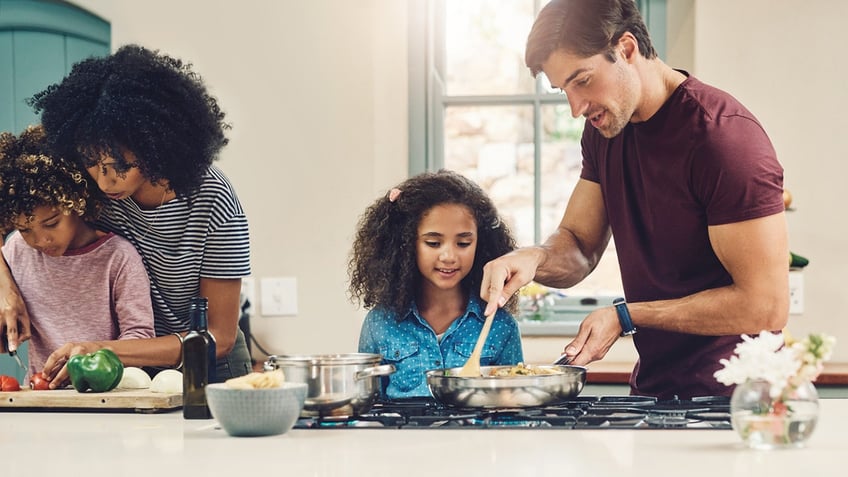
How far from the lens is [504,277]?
198cm

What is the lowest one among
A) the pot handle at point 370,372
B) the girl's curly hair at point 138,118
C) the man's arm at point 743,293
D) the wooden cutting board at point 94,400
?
the wooden cutting board at point 94,400

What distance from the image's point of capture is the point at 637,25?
6.67ft

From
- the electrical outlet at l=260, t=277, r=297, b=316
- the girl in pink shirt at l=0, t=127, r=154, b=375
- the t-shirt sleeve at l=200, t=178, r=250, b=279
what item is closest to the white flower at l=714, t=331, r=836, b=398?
the t-shirt sleeve at l=200, t=178, r=250, b=279

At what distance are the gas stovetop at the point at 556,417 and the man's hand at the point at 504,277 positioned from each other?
29cm

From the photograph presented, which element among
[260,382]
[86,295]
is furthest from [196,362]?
[86,295]

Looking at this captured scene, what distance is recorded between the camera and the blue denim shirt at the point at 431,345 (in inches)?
94.3

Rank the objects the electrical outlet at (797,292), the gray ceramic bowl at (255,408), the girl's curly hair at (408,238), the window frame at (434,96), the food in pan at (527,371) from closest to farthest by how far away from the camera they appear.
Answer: the gray ceramic bowl at (255,408), the food in pan at (527,371), the girl's curly hair at (408,238), the electrical outlet at (797,292), the window frame at (434,96)

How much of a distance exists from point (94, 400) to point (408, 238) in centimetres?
97

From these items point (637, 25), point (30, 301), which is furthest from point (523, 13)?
point (30, 301)

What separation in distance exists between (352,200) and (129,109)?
1.28m

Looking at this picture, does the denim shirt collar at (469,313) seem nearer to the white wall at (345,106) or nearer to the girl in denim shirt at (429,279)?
the girl in denim shirt at (429,279)

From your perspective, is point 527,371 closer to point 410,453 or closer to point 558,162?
point 410,453

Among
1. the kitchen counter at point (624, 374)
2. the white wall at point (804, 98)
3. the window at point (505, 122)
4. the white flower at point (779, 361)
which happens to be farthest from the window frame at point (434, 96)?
the white flower at point (779, 361)

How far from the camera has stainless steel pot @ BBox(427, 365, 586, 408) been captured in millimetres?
1576
